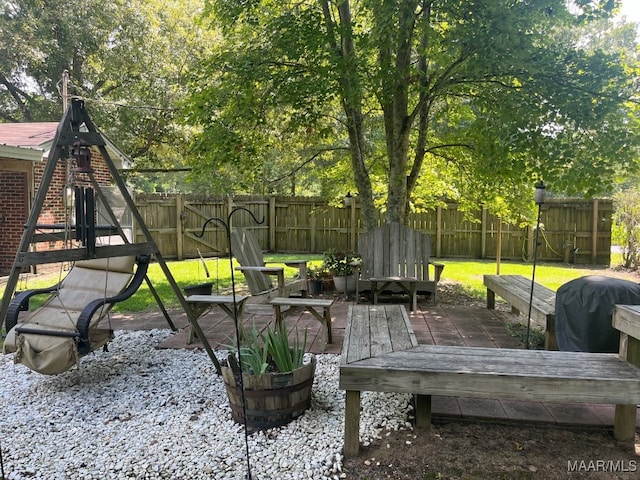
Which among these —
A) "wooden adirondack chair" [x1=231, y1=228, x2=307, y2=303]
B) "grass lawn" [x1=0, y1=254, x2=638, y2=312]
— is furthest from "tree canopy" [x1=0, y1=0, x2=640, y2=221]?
"grass lawn" [x1=0, y1=254, x2=638, y2=312]

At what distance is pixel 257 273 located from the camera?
514 cm

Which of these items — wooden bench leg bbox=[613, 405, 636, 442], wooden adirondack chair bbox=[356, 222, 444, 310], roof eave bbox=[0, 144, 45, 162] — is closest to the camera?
wooden bench leg bbox=[613, 405, 636, 442]

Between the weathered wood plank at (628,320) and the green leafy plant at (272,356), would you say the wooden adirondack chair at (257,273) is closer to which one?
the green leafy plant at (272,356)

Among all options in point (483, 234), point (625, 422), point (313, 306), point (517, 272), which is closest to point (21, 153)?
point (313, 306)

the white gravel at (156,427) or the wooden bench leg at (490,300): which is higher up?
the wooden bench leg at (490,300)

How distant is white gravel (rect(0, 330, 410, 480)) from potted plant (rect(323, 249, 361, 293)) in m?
2.93

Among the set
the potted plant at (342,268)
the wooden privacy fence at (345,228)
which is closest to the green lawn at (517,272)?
the wooden privacy fence at (345,228)

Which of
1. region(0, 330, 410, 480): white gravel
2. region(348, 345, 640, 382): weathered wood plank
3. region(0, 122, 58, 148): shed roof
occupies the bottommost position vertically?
region(0, 330, 410, 480): white gravel

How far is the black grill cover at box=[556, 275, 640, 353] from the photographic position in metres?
3.19

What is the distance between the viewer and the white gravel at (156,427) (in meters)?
2.28

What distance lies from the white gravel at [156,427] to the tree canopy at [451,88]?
10.4 ft

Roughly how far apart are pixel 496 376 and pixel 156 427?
197 cm

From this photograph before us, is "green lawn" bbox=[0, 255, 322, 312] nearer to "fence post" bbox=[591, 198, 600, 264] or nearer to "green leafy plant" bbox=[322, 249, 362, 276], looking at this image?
"green leafy plant" bbox=[322, 249, 362, 276]

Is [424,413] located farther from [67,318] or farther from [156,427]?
[67,318]
